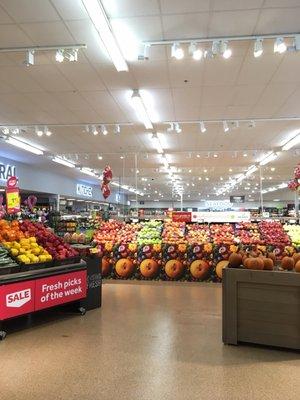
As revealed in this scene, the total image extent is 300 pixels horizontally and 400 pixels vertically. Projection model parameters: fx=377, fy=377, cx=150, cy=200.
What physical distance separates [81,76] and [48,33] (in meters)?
1.54

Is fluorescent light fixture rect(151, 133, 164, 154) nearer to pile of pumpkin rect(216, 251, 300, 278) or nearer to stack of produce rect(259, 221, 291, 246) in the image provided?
stack of produce rect(259, 221, 291, 246)

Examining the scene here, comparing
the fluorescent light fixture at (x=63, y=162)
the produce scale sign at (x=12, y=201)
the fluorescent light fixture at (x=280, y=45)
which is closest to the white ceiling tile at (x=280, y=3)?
the fluorescent light fixture at (x=280, y=45)

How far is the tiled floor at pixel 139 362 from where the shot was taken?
320 cm

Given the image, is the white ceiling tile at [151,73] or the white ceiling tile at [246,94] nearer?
the white ceiling tile at [151,73]

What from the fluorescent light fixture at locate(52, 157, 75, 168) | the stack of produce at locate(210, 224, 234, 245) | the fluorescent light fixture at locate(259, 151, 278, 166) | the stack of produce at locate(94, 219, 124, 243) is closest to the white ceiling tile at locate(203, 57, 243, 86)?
the stack of produce at locate(210, 224, 234, 245)

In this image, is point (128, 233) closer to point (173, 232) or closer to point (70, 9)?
point (173, 232)

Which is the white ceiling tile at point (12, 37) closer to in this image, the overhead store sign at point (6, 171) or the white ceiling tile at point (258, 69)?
the white ceiling tile at point (258, 69)

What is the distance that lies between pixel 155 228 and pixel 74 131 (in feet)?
12.2

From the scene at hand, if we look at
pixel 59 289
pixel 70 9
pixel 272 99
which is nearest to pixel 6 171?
pixel 59 289

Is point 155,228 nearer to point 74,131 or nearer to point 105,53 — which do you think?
point 74,131

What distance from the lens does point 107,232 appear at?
404 inches

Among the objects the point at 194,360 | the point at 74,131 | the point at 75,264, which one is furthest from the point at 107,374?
the point at 74,131

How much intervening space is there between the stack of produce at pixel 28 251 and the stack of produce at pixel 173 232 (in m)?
4.15

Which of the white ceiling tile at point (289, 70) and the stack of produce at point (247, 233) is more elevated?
the white ceiling tile at point (289, 70)
